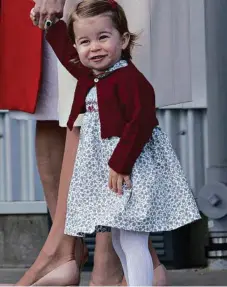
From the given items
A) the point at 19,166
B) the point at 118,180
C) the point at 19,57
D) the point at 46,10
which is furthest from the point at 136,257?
the point at 19,166

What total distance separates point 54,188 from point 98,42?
109cm

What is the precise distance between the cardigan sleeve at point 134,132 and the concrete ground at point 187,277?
5.08 feet

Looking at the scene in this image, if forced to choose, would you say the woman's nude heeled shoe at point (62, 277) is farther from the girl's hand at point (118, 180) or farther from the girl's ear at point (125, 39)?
the girl's ear at point (125, 39)

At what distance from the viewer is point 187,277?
222 inches

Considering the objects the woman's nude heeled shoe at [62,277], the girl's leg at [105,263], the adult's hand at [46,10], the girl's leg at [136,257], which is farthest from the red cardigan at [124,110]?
the woman's nude heeled shoe at [62,277]

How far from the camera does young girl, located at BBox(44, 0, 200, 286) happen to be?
3.96m

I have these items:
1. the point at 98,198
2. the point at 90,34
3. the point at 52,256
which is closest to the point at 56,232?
the point at 52,256

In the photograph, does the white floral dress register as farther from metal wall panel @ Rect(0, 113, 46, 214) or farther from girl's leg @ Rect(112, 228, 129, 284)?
metal wall panel @ Rect(0, 113, 46, 214)

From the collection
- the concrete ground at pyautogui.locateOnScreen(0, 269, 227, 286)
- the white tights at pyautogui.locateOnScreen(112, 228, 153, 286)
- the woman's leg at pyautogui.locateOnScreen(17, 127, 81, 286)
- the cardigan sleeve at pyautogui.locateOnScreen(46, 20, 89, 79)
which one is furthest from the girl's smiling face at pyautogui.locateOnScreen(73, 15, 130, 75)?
the concrete ground at pyautogui.locateOnScreen(0, 269, 227, 286)

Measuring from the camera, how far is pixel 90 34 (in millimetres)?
4059

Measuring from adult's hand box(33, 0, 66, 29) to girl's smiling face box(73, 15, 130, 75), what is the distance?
353 mm

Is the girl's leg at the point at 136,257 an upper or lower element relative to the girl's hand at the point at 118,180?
lower

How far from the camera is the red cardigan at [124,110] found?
391cm

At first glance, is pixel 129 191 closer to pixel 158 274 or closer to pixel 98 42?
pixel 98 42
